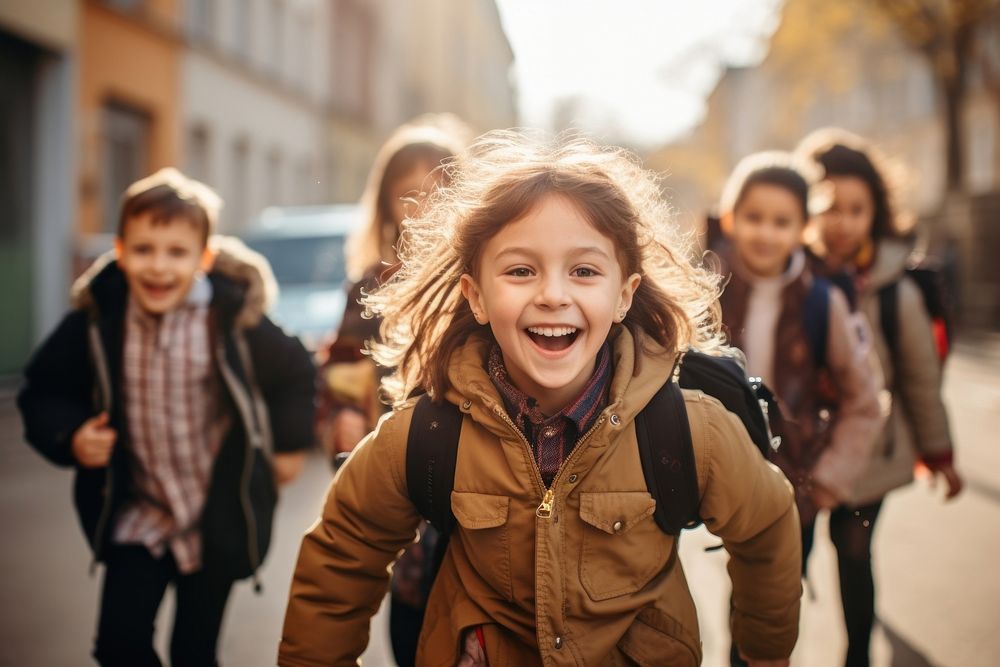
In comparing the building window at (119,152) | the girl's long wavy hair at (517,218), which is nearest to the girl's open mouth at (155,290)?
the girl's long wavy hair at (517,218)

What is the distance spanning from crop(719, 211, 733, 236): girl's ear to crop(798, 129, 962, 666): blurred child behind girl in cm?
36

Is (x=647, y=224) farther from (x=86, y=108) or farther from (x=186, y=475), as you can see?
(x=86, y=108)

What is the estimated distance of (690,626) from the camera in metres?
2.56

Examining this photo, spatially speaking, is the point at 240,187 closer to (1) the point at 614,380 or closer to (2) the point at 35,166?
Answer: (2) the point at 35,166

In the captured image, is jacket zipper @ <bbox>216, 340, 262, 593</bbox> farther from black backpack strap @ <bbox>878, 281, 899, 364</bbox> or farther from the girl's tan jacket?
black backpack strap @ <bbox>878, 281, 899, 364</bbox>

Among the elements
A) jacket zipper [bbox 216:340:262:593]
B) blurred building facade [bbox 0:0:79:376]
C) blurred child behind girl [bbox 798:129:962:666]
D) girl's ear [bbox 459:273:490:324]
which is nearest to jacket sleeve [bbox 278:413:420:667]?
girl's ear [bbox 459:273:490:324]

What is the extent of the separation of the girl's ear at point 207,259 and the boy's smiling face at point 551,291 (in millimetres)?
1522

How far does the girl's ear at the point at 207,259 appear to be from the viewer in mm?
3809

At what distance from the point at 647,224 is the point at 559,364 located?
1.58ft

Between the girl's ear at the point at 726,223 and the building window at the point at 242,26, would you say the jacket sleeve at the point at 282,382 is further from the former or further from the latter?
the building window at the point at 242,26

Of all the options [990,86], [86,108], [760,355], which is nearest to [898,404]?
[760,355]

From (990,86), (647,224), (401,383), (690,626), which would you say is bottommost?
(690,626)

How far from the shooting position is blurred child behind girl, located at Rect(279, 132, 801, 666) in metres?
Answer: 2.48

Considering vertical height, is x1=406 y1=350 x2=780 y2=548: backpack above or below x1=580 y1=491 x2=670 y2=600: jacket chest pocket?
above
